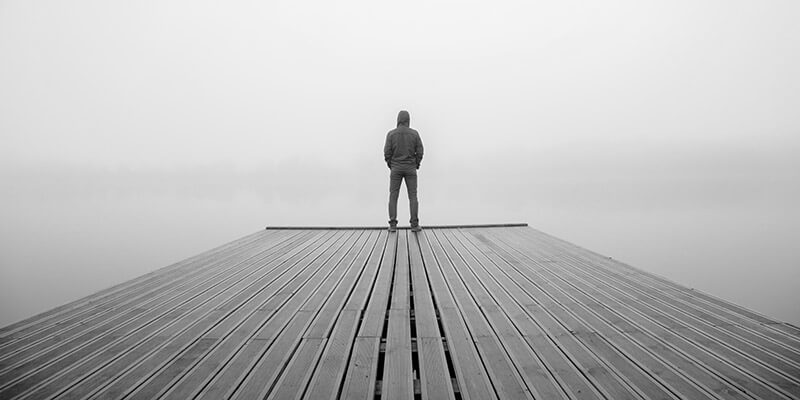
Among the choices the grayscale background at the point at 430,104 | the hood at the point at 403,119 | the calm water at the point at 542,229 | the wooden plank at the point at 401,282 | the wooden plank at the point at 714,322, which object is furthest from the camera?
the grayscale background at the point at 430,104

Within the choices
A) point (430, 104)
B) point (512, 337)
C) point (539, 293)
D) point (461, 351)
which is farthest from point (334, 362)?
point (430, 104)

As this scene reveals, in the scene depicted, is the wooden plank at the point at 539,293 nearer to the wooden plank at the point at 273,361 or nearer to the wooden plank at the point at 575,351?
the wooden plank at the point at 575,351

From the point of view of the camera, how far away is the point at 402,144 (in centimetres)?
459

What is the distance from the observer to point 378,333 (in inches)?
63.0

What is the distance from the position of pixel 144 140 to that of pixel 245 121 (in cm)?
2765

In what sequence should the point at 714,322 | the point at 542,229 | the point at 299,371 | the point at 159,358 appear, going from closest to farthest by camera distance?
the point at 299,371
the point at 159,358
the point at 714,322
the point at 542,229

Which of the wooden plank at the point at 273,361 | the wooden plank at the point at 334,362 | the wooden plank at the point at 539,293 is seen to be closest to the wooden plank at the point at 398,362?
the wooden plank at the point at 334,362

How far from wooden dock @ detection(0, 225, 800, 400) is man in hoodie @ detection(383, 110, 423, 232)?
2.02 m

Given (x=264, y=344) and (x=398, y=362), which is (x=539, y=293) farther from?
(x=264, y=344)

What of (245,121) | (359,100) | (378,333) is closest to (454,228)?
(378,333)

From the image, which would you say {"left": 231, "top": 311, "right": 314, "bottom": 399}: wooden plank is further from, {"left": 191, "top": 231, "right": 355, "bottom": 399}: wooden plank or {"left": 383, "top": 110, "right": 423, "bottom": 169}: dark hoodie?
{"left": 383, "top": 110, "right": 423, "bottom": 169}: dark hoodie

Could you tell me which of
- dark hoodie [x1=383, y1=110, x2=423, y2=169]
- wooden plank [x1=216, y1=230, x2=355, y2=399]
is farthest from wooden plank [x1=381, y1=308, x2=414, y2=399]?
dark hoodie [x1=383, y1=110, x2=423, y2=169]

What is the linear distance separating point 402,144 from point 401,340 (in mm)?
3307

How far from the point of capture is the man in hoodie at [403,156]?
458cm
